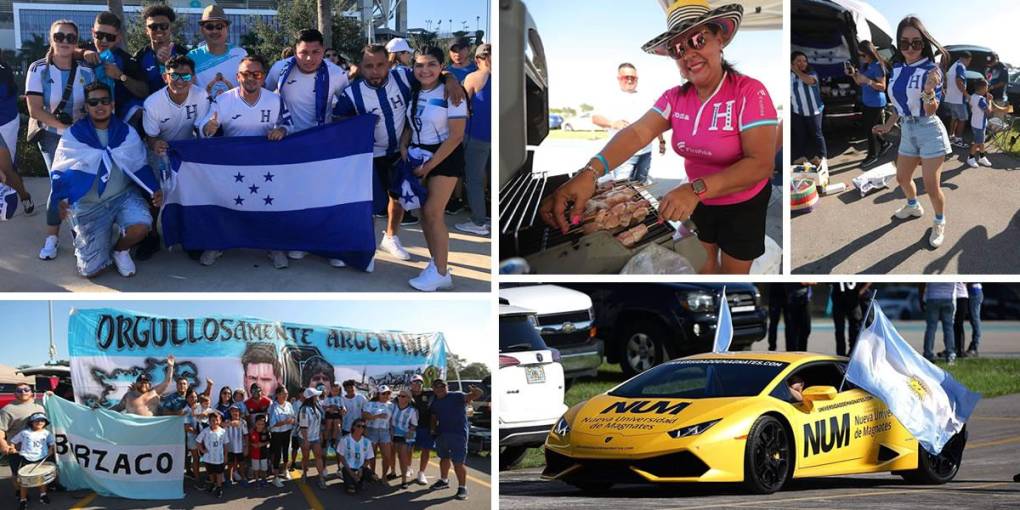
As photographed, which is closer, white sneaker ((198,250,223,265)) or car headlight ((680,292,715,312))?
white sneaker ((198,250,223,265))

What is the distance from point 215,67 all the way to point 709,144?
11.7 ft

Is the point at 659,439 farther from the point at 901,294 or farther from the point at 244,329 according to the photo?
the point at 901,294

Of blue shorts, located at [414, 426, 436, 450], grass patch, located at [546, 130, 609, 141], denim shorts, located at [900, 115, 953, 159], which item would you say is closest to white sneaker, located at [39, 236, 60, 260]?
blue shorts, located at [414, 426, 436, 450]

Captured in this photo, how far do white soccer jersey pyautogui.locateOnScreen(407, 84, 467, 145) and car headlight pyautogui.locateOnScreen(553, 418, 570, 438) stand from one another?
2.18m

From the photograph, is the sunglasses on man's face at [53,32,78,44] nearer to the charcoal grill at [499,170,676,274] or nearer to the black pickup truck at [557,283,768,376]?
the charcoal grill at [499,170,676,274]

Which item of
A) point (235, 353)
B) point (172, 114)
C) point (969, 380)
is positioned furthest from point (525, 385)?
point (969, 380)

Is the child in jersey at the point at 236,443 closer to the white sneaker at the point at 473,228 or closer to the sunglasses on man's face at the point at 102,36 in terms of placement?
the white sneaker at the point at 473,228

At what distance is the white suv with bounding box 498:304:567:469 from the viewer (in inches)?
352

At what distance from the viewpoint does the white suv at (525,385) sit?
8930 mm

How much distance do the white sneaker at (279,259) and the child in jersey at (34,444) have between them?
78.5 inches

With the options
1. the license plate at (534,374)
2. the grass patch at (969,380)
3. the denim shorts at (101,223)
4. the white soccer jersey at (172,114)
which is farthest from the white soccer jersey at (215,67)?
the grass patch at (969,380)

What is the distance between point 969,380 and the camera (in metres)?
13.8

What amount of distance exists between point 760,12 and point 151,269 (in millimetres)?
4613

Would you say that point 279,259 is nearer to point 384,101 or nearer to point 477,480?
point 384,101
